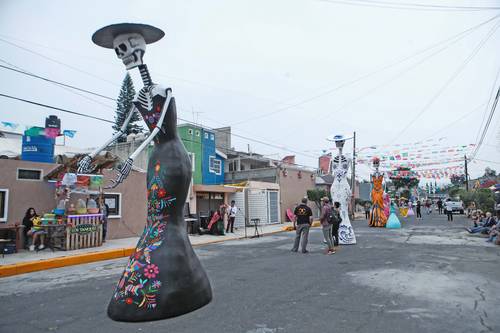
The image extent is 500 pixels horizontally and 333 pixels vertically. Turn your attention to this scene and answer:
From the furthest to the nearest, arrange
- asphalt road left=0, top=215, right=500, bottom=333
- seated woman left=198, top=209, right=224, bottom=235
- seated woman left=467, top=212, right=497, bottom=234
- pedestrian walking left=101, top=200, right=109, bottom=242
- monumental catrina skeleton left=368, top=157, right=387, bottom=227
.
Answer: monumental catrina skeleton left=368, top=157, right=387, bottom=227, seated woman left=198, top=209, right=224, bottom=235, seated woman left=467, top=212, right=497, bottom=234, pedestrian walking left=101, top=200, right=109, bottom=242, asphalt road left=0, top=215, right=500, bottom=333

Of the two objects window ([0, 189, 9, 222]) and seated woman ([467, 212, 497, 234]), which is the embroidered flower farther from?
seated woman ([467, 212, 497, 234])

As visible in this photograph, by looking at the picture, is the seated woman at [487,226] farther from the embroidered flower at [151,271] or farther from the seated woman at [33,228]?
the seated woman at [33,228]

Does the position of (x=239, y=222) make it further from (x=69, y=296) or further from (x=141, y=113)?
(x=141, y=113)

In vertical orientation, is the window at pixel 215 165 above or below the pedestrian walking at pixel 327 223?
above

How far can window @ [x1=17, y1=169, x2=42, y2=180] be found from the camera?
11.9 metres

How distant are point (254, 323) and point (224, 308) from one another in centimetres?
76

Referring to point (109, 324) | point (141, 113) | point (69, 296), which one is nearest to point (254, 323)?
point (109, 324)

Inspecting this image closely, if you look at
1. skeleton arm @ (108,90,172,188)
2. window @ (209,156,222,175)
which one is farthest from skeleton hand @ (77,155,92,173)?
window @ (209,156,222,175)

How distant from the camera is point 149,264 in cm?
434

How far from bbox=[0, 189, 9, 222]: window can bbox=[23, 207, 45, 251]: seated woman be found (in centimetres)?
66

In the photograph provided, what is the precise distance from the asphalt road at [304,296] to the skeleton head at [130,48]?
3303mm

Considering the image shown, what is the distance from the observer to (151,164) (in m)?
4.86

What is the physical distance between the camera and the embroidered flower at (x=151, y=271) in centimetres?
425

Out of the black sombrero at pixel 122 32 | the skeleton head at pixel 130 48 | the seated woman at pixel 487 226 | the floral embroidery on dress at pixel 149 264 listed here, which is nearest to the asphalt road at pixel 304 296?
the floral embroidery on dress at pixel 149 264
